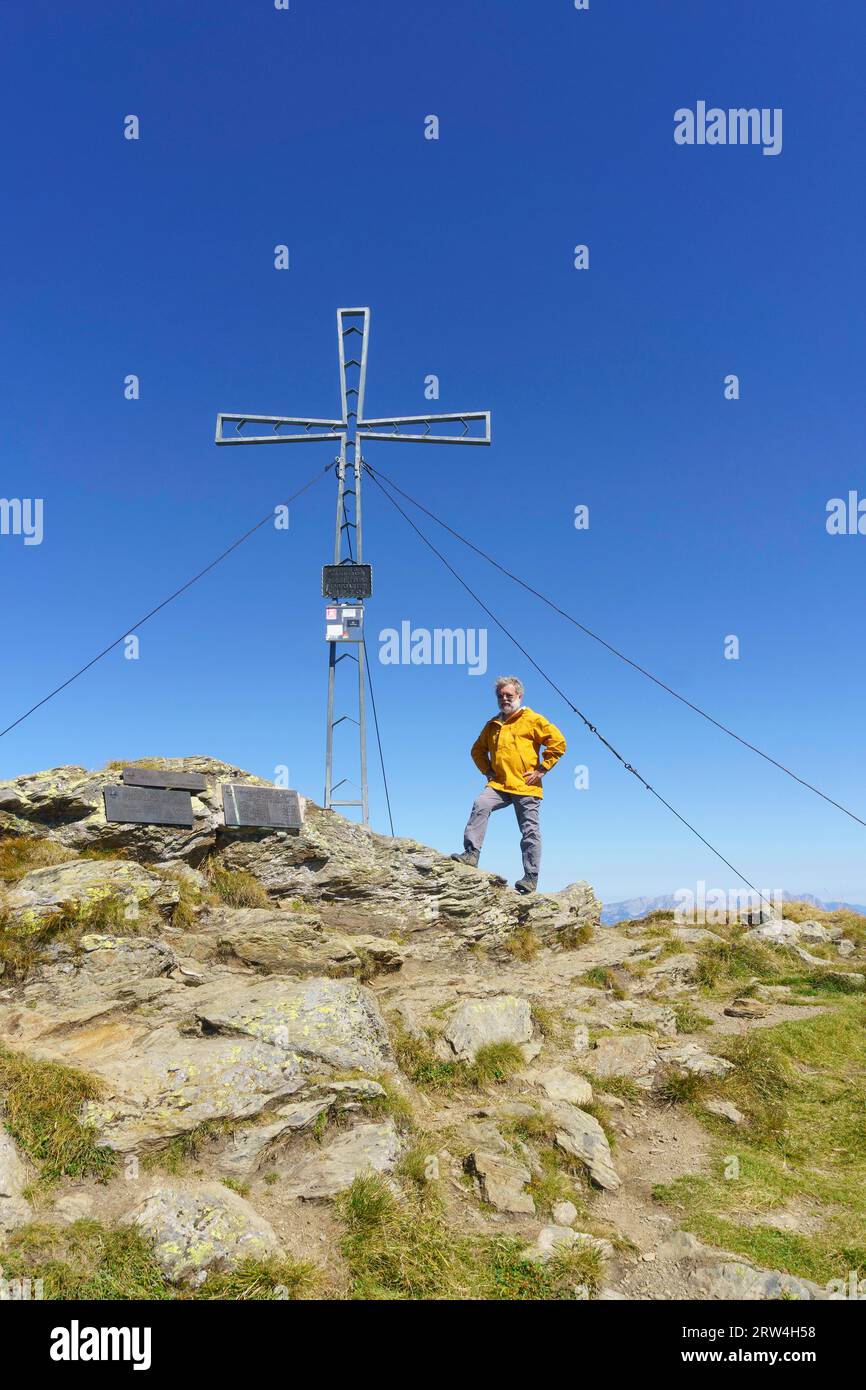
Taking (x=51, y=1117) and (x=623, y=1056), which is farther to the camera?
(x=623, y=1056)

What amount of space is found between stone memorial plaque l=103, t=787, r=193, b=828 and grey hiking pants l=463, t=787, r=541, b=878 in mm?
5151

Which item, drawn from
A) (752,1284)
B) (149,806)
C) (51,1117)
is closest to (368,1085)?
(51,1117)

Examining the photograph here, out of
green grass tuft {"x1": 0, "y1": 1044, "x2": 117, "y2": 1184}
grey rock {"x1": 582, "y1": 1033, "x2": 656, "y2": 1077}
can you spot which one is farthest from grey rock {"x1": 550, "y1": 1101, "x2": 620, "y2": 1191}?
green grass tuft {"x1": 0, "y1": 1044, "x2": 117, "y2": 1184}

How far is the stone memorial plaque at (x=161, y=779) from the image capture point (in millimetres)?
11188

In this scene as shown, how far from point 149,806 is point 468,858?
19.2 ft

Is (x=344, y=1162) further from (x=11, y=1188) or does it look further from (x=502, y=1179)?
(x=11, y=1188)

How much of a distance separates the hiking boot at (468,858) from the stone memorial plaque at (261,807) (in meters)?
3.22

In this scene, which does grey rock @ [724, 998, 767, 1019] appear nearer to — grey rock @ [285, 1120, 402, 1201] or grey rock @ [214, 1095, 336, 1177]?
grey rock @ [285, 1120, 402, 1201]

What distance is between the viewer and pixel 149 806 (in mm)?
11086
